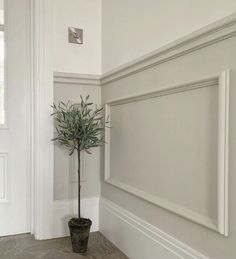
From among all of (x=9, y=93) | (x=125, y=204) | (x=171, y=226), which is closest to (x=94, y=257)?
(x=125, y=204)

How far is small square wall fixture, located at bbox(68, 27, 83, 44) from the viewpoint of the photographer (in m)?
2.30

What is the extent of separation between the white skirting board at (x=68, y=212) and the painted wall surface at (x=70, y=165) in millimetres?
46

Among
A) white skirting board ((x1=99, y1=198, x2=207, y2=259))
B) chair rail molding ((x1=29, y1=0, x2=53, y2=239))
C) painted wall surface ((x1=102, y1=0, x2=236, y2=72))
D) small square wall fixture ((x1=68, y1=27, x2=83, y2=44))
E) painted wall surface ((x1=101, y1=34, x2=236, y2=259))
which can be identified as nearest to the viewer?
painted wall surface ((x1=101, y1=34, x2=236, y2=259))

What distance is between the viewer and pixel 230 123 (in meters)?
1.17

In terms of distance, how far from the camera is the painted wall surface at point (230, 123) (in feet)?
3.86

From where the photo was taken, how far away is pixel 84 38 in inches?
92.7

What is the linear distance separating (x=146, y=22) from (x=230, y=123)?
3.01ft

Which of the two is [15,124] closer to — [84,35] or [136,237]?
[84,35]

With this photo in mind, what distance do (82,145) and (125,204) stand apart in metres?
0.51

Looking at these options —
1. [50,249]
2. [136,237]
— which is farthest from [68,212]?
[136,237]

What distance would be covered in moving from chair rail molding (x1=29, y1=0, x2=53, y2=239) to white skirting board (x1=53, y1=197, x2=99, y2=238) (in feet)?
0.18

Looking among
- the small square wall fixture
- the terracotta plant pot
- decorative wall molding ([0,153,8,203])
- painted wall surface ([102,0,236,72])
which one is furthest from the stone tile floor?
the small square wall fixture

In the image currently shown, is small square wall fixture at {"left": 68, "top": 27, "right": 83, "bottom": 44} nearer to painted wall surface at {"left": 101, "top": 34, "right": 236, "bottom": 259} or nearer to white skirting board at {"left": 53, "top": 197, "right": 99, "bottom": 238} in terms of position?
painted wall surface at {"left": 101, "top": 34, "right": 236, "bottom": 259}

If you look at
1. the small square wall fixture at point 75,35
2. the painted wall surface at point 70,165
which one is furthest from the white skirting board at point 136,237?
the small square wall fixture at point 75,35
